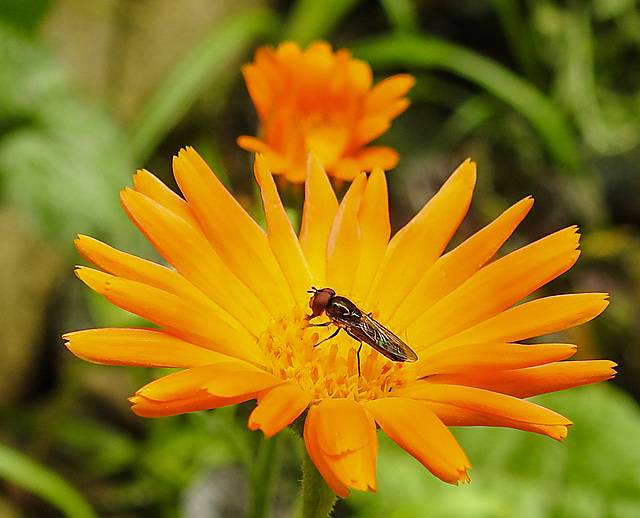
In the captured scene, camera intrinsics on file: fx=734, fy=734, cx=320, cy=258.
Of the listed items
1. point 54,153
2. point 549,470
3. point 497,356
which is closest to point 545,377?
point 497,356

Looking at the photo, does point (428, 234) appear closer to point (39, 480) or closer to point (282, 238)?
point (282, 238)

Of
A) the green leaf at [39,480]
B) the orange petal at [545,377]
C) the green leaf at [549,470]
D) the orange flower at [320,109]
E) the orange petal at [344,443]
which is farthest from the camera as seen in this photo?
the green leaf at [549,470]

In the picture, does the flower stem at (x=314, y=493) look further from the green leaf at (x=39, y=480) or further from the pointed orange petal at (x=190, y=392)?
the green leaf at (x=39, y=480)

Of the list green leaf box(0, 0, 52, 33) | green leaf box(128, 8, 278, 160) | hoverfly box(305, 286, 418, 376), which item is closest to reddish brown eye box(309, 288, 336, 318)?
hoverfly box(305, 286, 418, 376)

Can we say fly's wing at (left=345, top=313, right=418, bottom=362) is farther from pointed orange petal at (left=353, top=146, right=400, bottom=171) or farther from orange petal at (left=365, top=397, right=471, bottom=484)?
pointed orange petal at (left=353, top=146, right=400, bottom=171)

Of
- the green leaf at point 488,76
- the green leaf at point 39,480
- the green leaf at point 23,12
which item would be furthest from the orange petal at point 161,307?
the green leaf at point 488,76
